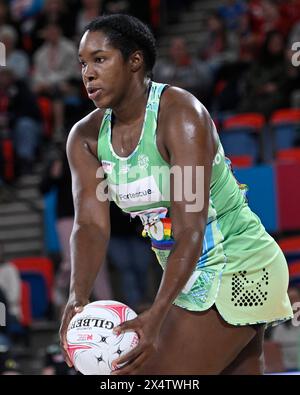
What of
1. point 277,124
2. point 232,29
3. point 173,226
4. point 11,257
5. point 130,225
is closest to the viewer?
point 173,226

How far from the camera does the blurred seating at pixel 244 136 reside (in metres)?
8.37

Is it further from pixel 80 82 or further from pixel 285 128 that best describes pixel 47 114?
pixel 285 128

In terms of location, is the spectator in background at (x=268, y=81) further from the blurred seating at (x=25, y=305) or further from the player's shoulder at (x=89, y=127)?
the player's shoulder at (x=89, y=127)

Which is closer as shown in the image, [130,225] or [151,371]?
[151,371]

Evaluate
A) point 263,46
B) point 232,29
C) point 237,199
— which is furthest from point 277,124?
point 237,199

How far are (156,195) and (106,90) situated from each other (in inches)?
15.9

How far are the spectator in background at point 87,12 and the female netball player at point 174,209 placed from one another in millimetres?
6894

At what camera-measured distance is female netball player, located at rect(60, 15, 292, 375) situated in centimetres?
329

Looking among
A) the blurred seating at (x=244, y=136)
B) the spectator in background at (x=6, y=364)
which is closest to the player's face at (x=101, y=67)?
the spectator in background at (x=6, y=364)

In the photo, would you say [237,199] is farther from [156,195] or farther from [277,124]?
[277,124]

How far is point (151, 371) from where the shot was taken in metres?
3.31

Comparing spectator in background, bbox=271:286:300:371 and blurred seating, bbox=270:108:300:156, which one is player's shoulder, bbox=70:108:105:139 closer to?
spectator in background, bbox=271:286:300:371

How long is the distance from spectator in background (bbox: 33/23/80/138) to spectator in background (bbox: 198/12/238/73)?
4.43ft

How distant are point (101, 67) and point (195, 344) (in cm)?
101
